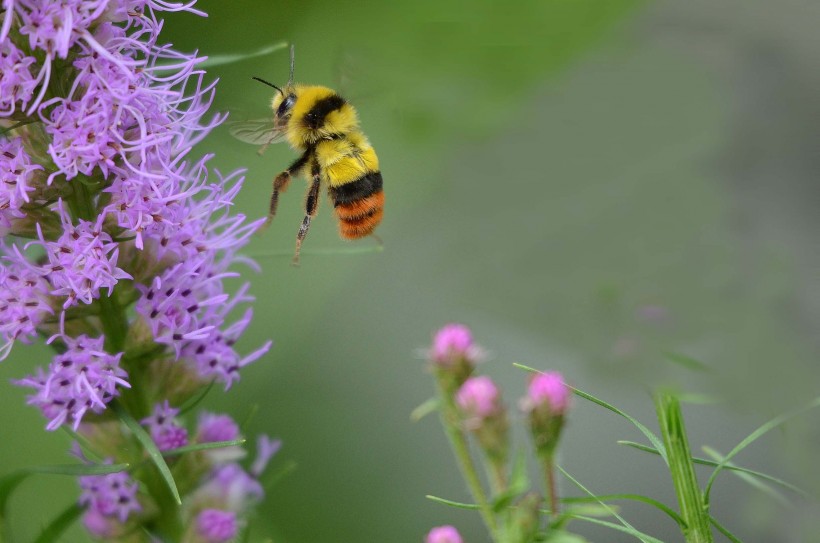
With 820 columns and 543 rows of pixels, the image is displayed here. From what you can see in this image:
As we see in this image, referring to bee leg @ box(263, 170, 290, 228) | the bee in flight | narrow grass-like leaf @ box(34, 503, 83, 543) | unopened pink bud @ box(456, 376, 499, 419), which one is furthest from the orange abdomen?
unopened pink bud @ box(456, 376, 499, 419)

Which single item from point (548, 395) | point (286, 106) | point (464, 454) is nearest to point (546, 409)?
point (548, 395)

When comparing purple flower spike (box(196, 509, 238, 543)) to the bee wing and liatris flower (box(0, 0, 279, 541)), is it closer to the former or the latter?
liatris flower (box(0, 0, 279, 541))

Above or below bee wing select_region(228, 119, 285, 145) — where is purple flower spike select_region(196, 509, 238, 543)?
below

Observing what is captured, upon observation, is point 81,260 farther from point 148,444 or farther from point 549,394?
point 549,394

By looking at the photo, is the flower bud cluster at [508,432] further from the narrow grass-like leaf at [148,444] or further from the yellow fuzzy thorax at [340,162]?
the yellow fuzzy thorax at [340,162]

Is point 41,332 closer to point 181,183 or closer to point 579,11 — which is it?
point 181,183

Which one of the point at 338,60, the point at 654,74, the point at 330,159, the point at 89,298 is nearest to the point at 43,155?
the point at 89,298

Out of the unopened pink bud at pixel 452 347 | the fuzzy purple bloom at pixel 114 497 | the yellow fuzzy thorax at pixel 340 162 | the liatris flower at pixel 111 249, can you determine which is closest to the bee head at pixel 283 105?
the yellow fuzzy thorax at pixel 340 162
